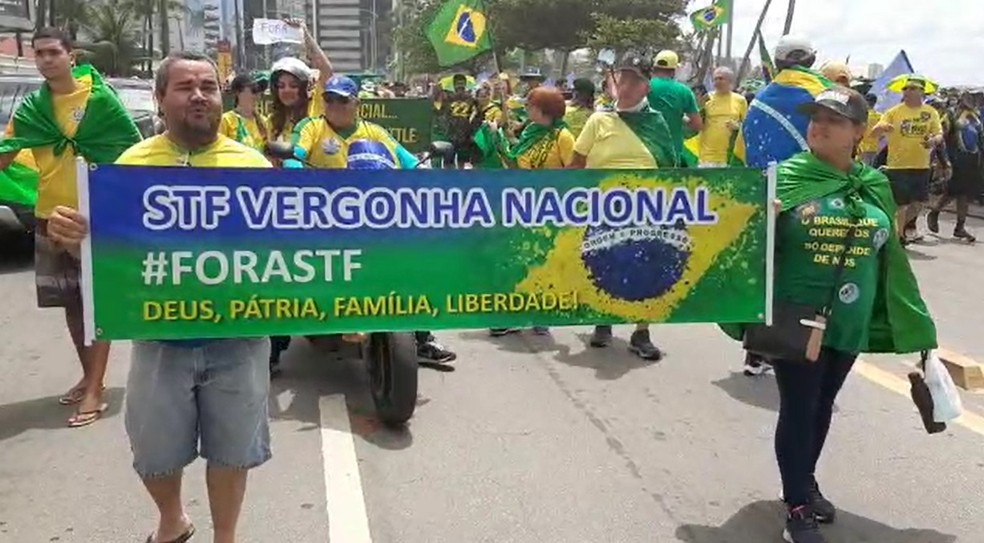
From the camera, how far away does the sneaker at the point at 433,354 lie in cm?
668

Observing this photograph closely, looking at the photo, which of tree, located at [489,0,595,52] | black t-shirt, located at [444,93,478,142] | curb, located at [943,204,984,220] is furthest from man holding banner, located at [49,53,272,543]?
tree, located at [489,0,595,52]

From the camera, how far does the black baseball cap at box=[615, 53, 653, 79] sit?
629 cm

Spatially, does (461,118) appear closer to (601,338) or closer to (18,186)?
(18,186)

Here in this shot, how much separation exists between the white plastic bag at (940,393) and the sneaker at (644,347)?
9.38ft

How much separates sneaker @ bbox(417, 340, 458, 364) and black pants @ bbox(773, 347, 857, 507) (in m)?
3.00

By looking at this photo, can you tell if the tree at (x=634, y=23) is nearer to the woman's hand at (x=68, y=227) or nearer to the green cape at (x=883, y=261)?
the green cape at (x=883, y=261)

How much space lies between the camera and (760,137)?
5348 mm

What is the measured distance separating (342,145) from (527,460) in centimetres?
212

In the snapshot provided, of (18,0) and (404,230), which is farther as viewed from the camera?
(18,0)

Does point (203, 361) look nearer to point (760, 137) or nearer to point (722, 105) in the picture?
point (760, 137)

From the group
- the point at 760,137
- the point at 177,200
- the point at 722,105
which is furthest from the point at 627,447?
the point at 722,105

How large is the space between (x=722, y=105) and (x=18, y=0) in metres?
47.6

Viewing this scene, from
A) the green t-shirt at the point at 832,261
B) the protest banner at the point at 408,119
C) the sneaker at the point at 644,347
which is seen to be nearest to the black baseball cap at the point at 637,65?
the sneaker at the point at 644,347

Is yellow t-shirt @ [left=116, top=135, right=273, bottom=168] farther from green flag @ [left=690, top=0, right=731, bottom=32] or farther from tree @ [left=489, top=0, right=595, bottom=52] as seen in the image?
tree @ [left=489, top=0, right=595, bottom=52]
